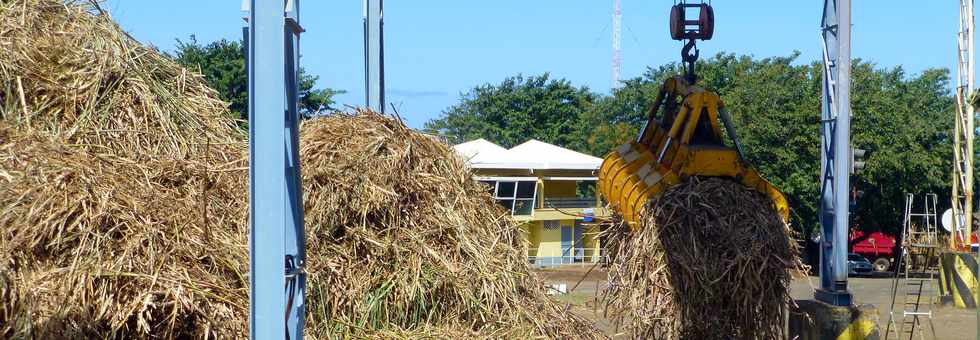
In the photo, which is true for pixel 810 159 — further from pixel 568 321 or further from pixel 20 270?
pixel 20 270

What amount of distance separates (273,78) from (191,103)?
365cm

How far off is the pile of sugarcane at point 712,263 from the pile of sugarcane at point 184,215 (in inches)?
40.7

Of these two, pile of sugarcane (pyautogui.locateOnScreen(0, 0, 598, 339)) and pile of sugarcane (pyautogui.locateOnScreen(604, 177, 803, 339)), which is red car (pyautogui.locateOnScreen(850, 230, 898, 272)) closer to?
pile of sugarcane (pyautogui.locateOnScreen(604, 177, 803, 339))

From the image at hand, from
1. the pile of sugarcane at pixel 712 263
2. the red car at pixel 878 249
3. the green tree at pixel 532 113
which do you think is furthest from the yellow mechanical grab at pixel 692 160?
the green tree at pixel 532 113

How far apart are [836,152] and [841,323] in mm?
1670

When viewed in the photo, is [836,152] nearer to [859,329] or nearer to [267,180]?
[859,329]

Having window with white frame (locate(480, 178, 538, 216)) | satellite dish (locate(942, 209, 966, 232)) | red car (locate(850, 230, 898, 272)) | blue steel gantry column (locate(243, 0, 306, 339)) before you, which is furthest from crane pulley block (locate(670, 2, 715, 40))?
red car (locate(850, 230, 898, 272))

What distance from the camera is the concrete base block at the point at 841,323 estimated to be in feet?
35.6

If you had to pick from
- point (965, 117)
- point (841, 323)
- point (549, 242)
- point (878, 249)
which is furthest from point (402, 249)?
point (878, 249)

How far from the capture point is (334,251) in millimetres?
7820

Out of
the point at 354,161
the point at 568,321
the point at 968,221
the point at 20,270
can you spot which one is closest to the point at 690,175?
the point at 568,321

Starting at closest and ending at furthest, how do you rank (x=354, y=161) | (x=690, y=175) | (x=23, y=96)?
1. (x=23, y=96)
2. (x=354, y=161)
3. (x=690, y=175)

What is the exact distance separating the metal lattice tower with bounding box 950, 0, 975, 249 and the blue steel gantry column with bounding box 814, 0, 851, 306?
1159 centimetres

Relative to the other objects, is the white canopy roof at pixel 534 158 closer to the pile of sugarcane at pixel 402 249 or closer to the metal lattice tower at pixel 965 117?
the metal lattice tower at pixel 965 117
